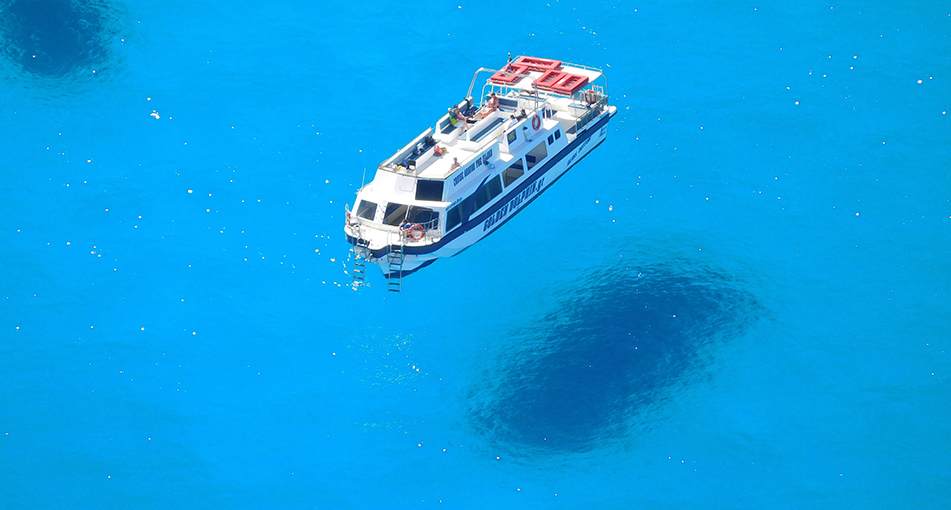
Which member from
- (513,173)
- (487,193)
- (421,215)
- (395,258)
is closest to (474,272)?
(513,173)

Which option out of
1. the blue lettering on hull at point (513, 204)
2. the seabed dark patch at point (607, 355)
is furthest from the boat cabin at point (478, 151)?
the seabed dark patch at point (607, 355)

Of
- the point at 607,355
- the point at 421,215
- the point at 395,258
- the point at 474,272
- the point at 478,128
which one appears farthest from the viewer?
the point at 474,272

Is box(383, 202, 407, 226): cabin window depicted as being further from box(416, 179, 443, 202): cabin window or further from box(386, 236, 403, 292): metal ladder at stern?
box(386, 236, 403, 292): metal ladder at stern

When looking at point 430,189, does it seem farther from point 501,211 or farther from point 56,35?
point 56,35

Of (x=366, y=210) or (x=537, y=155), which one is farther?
(x=537, y=155)

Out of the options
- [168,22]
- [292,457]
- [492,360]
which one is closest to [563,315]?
[492,360]

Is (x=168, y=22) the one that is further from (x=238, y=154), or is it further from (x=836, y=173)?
(x=836, y=173)

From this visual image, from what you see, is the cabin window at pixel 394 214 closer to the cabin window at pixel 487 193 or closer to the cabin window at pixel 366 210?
the cabin window at pixel 366 210
